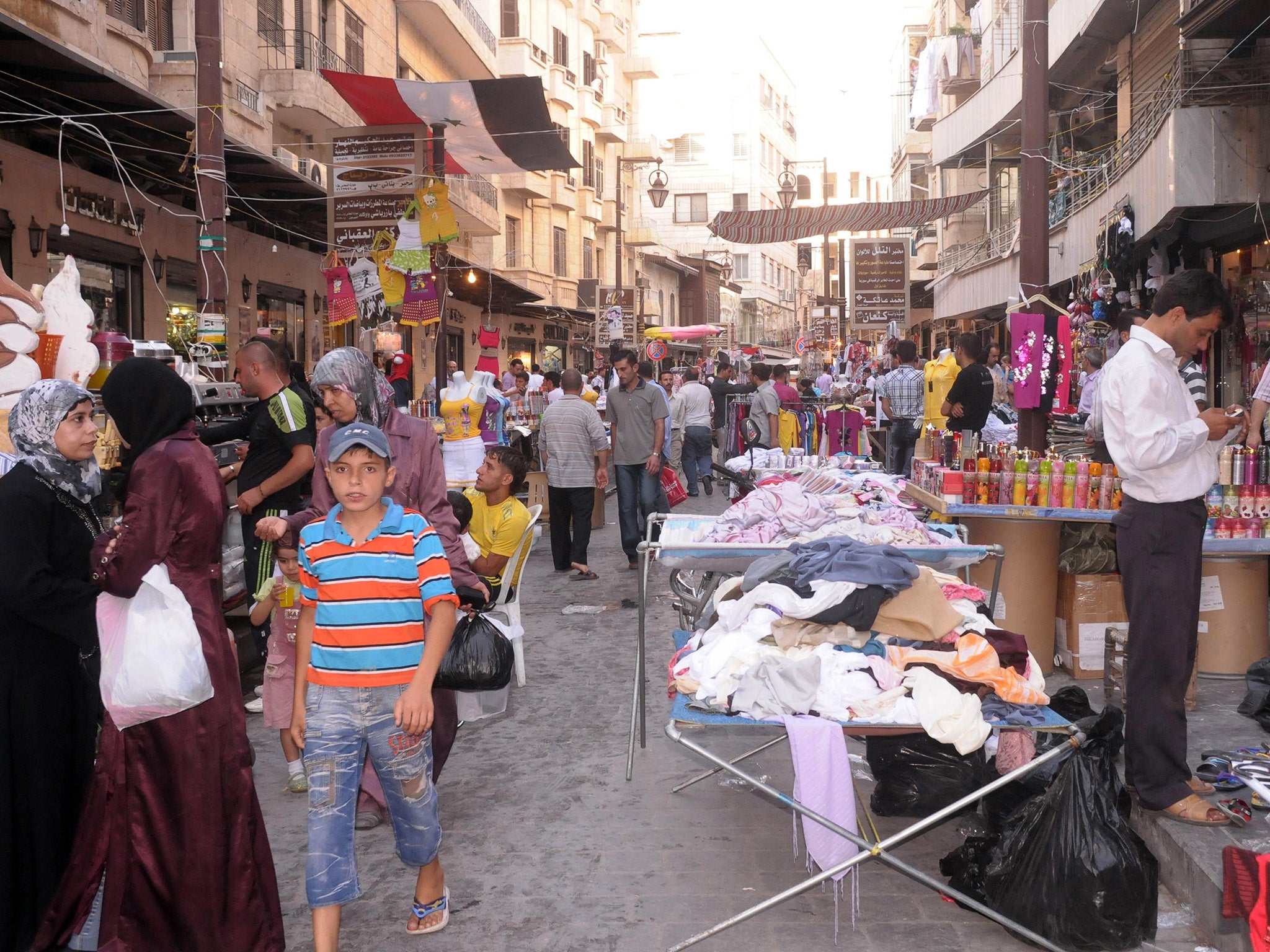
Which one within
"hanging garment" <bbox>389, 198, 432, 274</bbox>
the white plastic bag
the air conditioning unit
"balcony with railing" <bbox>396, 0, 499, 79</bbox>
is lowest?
the white plastic bag

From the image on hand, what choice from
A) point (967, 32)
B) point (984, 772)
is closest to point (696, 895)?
point (984, 772)

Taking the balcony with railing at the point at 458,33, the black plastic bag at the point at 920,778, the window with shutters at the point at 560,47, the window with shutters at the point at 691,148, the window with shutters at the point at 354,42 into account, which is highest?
the window with shutters at the point at 691,148

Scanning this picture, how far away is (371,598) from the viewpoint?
11.4ft

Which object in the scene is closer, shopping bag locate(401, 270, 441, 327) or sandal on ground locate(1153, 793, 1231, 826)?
sandal on ground locate(1153, 793, 1231, 826)

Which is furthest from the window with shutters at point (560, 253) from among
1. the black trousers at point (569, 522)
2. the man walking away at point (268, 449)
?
the man walking away at point (268, 449)

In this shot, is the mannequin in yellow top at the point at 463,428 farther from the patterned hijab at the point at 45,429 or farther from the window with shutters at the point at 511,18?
the window with shutters at the point at 511,18

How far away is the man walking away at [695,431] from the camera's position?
53.2 feet

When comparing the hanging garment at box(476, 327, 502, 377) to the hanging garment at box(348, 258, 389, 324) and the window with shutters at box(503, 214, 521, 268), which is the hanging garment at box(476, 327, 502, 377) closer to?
the hanging garment at box(348, 258, 389, 324)

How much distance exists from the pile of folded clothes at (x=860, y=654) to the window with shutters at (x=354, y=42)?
20250 mm

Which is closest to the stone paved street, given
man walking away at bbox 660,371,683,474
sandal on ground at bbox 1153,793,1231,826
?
sandal on ground at bbox 1153,793,1231,826

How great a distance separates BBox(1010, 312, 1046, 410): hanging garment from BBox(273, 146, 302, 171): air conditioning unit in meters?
9.21

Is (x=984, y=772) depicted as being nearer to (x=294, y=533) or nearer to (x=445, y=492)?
(x=445, y=492)

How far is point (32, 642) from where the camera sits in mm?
3559

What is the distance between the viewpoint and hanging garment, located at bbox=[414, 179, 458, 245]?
39.6 feet
